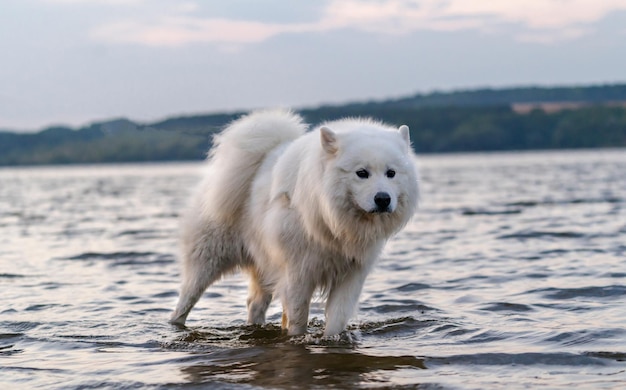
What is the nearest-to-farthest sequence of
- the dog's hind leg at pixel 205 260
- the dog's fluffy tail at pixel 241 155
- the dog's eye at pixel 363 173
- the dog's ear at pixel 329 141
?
the dog's eye at pixel 363 173 → the dog's ear at pixel 329 141 → the dog's fluffy tail at pixel 241 155 → the dog's hind leg at pixel 205 260

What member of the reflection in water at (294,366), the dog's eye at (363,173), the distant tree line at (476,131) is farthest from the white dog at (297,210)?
the distant tree line at (476,131)

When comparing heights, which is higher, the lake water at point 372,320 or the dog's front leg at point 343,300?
the dog's front leg at point 343,300

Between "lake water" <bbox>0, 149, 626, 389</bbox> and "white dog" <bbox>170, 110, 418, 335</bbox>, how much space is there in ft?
1.62

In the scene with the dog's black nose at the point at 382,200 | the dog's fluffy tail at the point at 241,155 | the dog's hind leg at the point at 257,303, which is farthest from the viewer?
the dog's hind leg at the point at 257,303

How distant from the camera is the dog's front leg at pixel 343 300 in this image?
691 centimetres

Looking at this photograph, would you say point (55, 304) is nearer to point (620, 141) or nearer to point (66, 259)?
point (66, 259)

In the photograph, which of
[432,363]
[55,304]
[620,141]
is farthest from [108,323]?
[620,141]

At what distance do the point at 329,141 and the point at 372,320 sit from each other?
251cm

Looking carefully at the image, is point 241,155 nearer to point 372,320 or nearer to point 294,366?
point 372,320

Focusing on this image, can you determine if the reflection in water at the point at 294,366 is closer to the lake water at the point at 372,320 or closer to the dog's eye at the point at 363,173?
the lake water at the point at 372,320

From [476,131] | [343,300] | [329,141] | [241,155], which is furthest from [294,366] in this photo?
[476,131]

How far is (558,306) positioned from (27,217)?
16.5m

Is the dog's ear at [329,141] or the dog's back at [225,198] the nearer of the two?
the dog's ear at [329,141]

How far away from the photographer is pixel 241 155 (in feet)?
25.1
